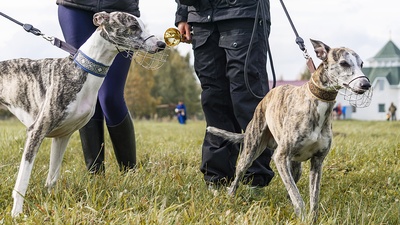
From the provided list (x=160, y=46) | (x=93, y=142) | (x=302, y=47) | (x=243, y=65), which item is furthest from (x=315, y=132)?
(x=93, y=142)

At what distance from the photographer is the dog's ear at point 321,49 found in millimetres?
3640

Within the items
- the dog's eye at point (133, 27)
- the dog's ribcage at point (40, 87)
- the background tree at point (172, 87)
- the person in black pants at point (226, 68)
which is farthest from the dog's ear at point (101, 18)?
the background tree at point (172, 87)

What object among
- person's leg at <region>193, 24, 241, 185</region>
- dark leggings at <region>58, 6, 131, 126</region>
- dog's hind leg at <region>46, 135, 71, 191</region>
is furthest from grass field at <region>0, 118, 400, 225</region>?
dark leggings at <region>58, 6, 131, 126</region>

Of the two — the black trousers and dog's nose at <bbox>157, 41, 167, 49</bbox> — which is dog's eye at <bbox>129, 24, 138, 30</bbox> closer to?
dog's nose at <bbox>157, 41, 167, 49</bbox>

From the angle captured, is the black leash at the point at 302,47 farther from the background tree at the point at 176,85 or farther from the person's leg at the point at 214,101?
the background tree at the point at 176,85

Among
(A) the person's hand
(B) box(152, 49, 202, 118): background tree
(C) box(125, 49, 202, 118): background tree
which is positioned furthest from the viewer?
(B) box(152, 49, 202, 118): background tree

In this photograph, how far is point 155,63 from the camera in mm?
3672

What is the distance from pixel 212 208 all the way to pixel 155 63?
99 centimetres

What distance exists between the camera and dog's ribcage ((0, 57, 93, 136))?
3590mm

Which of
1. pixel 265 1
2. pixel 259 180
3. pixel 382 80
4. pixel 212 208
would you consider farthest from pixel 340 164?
pixel 382 80

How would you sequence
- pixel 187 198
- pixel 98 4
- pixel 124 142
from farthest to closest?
pixel 124 142
pixel 98 4
pixel 187 198

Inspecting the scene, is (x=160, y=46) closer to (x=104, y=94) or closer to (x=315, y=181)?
(x=104, y=94)

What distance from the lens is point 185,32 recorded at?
4832 mm

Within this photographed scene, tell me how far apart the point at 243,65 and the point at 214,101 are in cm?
47
